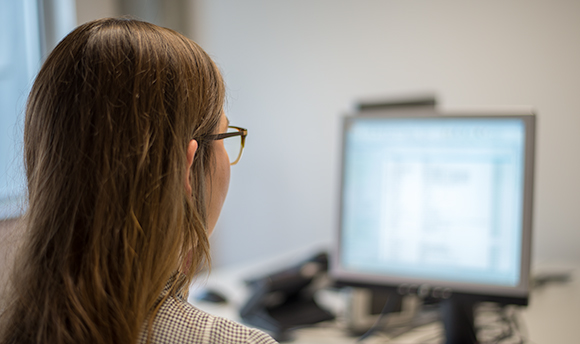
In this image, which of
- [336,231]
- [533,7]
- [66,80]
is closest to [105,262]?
[66,80]

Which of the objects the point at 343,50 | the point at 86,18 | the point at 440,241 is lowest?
the point at 440,241

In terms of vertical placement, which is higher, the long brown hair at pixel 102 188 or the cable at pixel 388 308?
the long brown hair at pixel 102 188

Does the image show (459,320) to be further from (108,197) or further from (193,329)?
(108,197)

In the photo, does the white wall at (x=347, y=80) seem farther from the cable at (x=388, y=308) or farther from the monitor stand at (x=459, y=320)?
the monitor stand at (x=459, y=320)

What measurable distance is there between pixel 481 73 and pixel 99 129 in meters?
1.26

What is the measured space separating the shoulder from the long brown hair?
17mm

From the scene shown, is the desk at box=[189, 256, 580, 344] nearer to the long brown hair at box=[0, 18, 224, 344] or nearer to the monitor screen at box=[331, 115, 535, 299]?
the monitor screen at box=[331, 115, 535, 299]

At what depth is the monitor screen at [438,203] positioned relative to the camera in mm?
792

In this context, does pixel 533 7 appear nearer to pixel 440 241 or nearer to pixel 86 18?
pixel 440 241

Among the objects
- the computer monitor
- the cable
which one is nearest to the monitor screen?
the computer monitor

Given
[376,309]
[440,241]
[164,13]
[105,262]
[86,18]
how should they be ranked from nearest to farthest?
[105,262] < [440,241] < [376,309] < [86,18] < [164,13]

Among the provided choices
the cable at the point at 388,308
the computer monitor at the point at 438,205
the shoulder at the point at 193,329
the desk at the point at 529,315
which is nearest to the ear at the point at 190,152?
the shoulder at the point at 193,329

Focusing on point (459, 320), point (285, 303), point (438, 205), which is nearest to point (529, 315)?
point (459, 320)

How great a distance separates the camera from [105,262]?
1.45 ft
